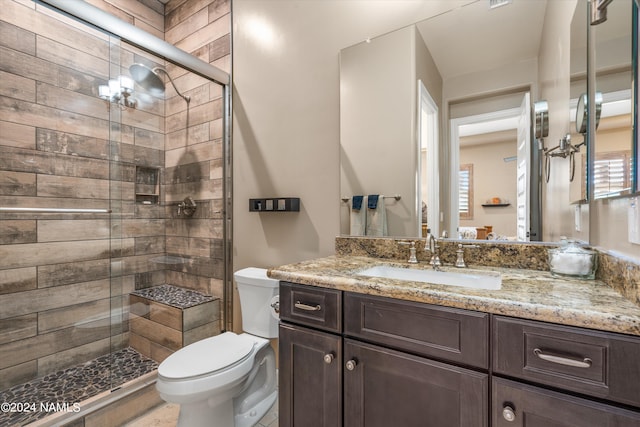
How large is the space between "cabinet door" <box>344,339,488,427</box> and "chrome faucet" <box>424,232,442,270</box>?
1.69 ft

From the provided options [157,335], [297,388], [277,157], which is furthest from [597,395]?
[157,335]

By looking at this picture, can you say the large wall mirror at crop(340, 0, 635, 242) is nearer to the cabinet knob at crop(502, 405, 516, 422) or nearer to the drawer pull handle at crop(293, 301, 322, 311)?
the drawer pull handle at crop(293, 301, 322, 311)

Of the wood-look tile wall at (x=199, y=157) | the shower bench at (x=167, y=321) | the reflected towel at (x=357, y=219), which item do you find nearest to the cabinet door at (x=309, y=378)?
the reflected towel at (x=357, y=219)

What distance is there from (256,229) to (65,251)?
1.33 m

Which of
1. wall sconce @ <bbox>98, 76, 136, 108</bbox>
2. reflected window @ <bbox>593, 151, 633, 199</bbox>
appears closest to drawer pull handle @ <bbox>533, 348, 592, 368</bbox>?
reflected window @ <bbox>593, 151, 633, 199</bbox>

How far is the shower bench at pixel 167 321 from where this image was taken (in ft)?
6.89

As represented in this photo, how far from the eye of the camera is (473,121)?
1.40 metres

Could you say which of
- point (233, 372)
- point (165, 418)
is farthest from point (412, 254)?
point (165, 418)

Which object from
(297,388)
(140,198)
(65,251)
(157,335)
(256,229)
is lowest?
(157,335)

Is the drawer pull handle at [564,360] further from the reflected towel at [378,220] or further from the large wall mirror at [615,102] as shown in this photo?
the reflected towel at [378,220]

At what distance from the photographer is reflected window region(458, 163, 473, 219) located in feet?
4.61

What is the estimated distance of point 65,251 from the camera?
2.08m

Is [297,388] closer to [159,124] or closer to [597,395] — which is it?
[597,395]

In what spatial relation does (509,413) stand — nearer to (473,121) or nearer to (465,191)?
(465,191)
